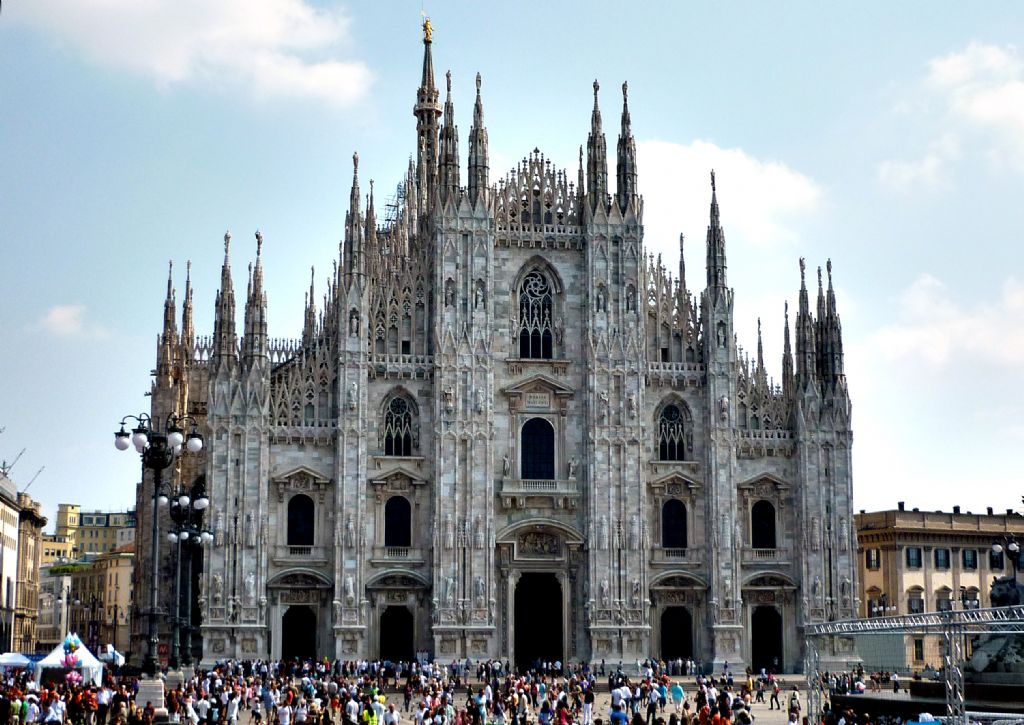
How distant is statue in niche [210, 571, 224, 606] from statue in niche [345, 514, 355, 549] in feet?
17.1

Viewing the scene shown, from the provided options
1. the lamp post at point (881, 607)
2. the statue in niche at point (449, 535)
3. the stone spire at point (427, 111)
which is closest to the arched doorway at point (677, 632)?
the statue in niche at point (449, 535)

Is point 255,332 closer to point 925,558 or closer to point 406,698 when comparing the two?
point 406,698

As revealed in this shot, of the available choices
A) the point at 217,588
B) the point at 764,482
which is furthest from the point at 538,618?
the point at 217,588

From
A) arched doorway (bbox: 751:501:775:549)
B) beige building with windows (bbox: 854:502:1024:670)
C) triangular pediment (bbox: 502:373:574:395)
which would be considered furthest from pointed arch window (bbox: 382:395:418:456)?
beige building with windows (bbox: 854:502:1024:670)

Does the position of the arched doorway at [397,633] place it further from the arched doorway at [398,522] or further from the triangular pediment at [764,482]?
the triangular pediment at [764,482]

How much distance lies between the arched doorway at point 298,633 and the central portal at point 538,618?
8.61 meters

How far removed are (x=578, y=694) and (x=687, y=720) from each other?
552 inches

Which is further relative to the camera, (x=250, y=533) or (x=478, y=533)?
(x=478, y=533)

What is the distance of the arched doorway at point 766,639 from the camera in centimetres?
6619

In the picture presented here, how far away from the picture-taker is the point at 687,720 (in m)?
31.6

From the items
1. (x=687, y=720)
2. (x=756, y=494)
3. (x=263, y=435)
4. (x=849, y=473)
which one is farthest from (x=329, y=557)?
(x=687, y=720)

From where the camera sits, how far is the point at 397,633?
63.6 meters

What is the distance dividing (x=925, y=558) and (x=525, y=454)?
3125 centimetres

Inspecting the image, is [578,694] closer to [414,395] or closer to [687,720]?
[687,720]
